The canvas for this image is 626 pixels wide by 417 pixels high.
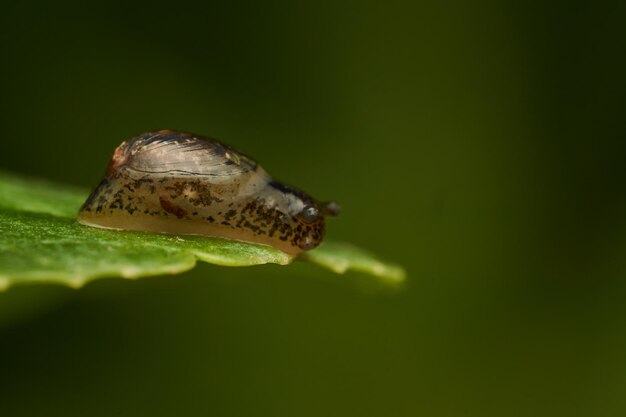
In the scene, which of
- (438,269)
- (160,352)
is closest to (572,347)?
(438,269)

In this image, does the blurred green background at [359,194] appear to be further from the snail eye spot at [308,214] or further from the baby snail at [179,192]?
the baby snail at [179,192]

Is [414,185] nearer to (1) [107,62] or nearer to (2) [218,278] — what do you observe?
(2) [218,278]

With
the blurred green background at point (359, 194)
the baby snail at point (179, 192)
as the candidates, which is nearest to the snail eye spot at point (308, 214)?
the baby snail at point (179, 192)

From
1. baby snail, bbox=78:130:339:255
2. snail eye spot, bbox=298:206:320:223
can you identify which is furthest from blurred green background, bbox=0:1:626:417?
baby snail, bbox=78:130:339:255

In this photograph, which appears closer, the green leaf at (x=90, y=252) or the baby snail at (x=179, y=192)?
the green leaf at (x=90, y=252)

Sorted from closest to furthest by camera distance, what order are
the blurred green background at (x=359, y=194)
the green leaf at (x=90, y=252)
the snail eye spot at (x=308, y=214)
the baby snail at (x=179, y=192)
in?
1. the green leaf at (x=90, y=252)
2. the baby snail at (x=179, y=192)
3. the snail eye spot at (x=308, y=214)
4. the blurred green background at (x=359, y=194)

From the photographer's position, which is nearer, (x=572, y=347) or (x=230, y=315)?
(x=572, y=347)

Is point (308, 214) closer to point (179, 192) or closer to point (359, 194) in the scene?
point (179, 192)
